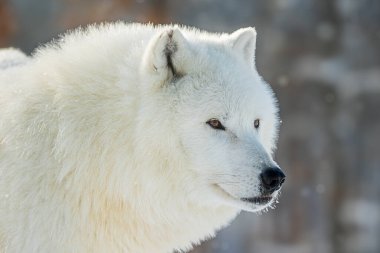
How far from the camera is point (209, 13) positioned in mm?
27453

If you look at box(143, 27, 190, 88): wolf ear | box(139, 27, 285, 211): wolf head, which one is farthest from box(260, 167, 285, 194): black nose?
box(143, 27, 190, 88): wolf ear

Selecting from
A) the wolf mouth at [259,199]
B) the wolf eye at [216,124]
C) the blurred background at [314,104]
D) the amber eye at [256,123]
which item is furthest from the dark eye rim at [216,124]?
the blurred background at [314,104]

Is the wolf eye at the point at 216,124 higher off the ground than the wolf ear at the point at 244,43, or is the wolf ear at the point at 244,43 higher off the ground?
the wolf ear at the point at 244,43

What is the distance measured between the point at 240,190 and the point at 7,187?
128 centimetres

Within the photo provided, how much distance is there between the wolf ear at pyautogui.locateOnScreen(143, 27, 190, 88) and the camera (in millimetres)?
5180

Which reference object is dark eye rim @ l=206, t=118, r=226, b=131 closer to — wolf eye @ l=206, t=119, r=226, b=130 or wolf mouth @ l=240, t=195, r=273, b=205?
wolf eye @ l=206, t=119, r=226, b=130

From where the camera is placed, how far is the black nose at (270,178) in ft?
16.6

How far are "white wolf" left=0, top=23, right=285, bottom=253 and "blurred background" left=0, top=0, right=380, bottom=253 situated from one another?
52.9ft

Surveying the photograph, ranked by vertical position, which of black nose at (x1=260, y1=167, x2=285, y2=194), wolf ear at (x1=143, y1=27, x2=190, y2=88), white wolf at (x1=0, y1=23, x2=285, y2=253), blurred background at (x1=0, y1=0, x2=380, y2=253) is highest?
blurred background at (x1=0, y1=0, x2=380, y2=253)

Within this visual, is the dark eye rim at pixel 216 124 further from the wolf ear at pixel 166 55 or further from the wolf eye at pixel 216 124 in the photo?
the wolf ear at pixel 166 55

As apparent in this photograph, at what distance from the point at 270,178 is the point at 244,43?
1.11 metres

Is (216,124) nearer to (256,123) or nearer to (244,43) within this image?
(256,123)

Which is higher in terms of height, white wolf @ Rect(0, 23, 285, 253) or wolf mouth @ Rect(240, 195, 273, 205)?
white wolf @ Rect(0, 23, 285, 253)

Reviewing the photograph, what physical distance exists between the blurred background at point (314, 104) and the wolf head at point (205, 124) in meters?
16.2
